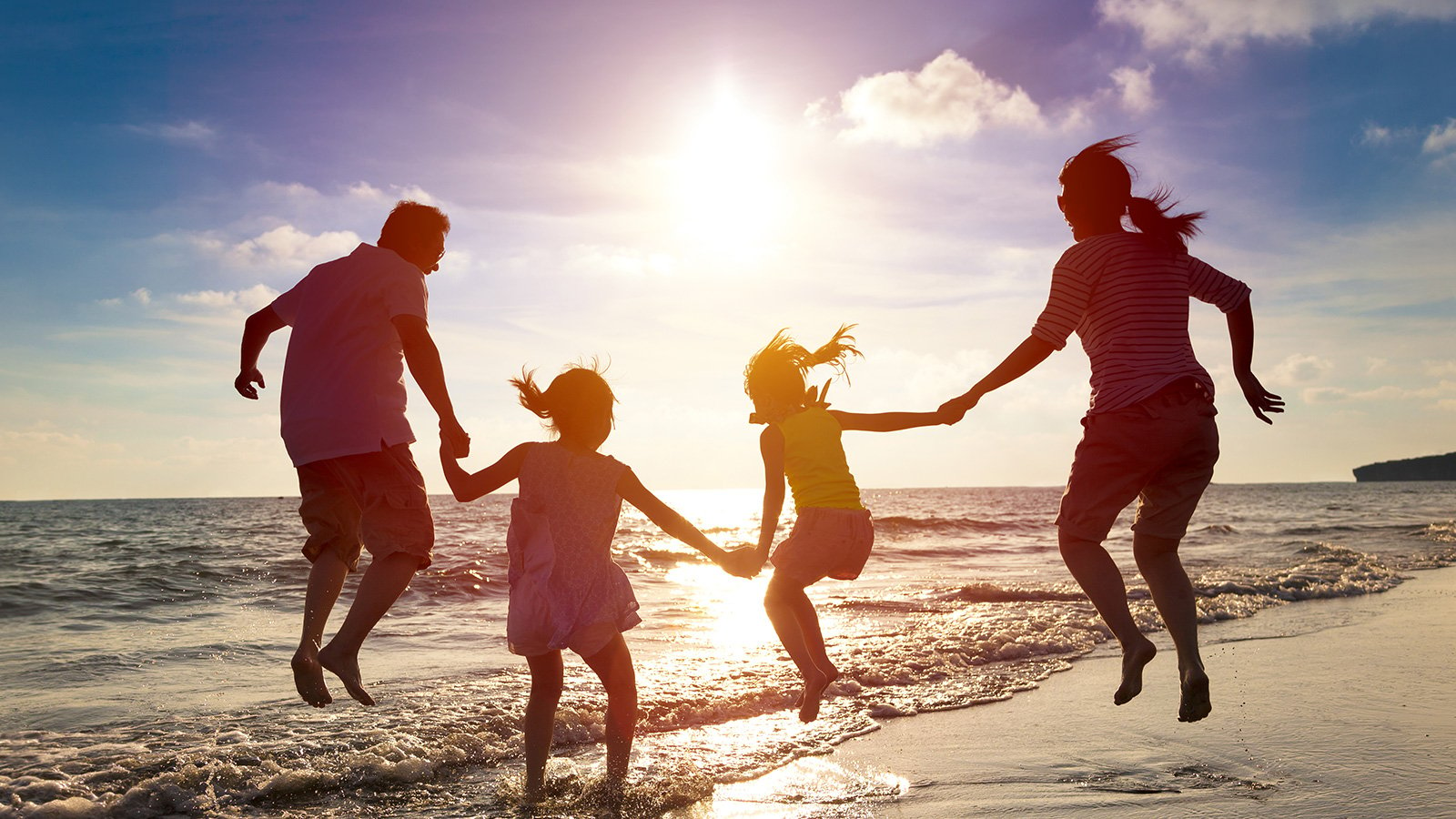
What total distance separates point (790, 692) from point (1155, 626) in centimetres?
551

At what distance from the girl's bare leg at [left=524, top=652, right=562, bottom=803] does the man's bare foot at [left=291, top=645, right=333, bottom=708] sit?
854 mm

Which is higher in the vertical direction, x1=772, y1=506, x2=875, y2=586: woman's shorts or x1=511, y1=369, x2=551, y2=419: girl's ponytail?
x1=511, y1=369, x2=551, y2=419: girl's ponytail

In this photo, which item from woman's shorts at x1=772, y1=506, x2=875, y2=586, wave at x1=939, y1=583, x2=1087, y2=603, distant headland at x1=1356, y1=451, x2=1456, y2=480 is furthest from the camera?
distant headland at x1=1356, y1=451, x2=1456, y2=480

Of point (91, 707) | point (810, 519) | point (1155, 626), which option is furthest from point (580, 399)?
point (1155, 626)

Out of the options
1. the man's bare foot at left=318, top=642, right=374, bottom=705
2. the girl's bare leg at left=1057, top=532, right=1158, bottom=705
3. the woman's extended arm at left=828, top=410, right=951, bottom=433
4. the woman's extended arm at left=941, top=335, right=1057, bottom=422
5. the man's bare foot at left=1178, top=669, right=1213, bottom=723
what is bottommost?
the man's bare foot at left=1178, top=669, right=1213, bottom=723

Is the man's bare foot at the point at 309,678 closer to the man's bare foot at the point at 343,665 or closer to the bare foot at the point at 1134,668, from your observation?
the man's bare foot at the point at 343,665

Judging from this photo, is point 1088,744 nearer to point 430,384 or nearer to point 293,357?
point 430,384

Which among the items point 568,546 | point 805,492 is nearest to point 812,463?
point 805,492

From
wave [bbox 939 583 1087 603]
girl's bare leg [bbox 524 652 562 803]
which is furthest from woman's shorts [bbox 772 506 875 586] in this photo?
wave [bbox 939 583 1087 603]

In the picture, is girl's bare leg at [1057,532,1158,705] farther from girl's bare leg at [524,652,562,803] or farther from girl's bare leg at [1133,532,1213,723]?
girl's bare leg at [524,652,562,803]

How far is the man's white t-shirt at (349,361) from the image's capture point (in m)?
3.95

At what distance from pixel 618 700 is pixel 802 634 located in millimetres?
1076

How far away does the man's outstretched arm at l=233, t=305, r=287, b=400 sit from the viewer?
4309mm

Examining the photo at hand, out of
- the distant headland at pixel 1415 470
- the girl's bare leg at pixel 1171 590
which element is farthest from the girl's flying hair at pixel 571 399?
the distant headland at pixel 1415 470
